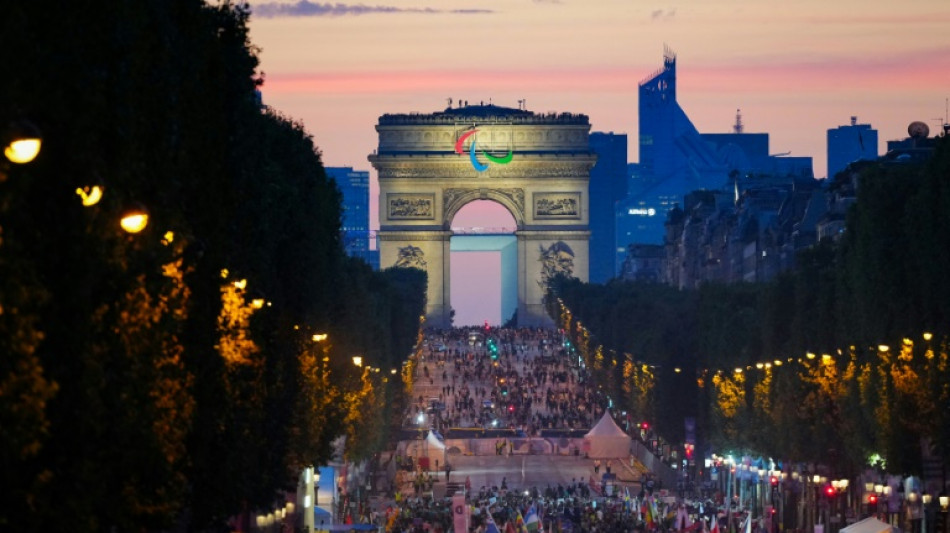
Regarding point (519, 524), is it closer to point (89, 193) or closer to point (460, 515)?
point (460, 515)

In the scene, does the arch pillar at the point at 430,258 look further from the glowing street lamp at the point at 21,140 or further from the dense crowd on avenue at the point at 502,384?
the glowing street lamp at the point at 21,140

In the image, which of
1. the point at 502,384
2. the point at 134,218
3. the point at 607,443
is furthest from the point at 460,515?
the point at 502,384

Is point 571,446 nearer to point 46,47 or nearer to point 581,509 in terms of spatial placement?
point 581,509

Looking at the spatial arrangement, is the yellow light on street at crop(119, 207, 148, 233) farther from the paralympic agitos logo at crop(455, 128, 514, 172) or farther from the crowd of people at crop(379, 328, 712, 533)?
the paralympic agitos logo at crop(455, 128, 514, 172)

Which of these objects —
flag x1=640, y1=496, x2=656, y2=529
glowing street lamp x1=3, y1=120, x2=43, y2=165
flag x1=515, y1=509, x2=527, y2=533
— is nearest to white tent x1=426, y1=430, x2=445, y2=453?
flag x1=640, y1=496, x2=656, y2=529

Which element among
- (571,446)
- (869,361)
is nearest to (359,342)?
(869,361)

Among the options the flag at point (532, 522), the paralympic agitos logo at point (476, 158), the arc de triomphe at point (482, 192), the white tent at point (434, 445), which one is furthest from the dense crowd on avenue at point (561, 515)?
the paralympic agitos logo at point (476, 158)
